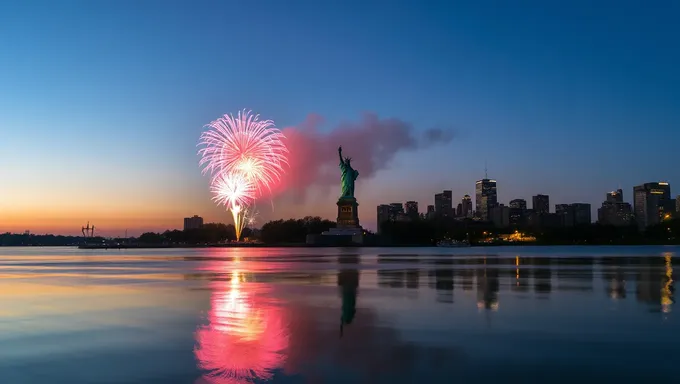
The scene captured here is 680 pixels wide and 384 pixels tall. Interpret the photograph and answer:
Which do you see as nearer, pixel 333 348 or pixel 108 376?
pixel 108 376

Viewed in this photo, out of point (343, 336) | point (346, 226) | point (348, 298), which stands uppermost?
point (346, 226)

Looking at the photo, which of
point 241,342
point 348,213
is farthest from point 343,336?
point 348,213

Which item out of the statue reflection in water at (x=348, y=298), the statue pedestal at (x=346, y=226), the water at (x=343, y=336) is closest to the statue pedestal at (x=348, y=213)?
the statue pedestal at (x=346, y=226)

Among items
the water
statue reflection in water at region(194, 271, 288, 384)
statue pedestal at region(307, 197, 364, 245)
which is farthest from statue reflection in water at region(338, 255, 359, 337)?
statue pedestal at region(307, 197, 364, 245)

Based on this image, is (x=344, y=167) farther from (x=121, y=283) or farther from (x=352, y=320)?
(x=352, y=320)

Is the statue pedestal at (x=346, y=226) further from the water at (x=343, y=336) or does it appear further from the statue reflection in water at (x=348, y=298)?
the water at (x=343, y=336)

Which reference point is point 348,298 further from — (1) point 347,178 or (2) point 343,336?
(1) point 347,178

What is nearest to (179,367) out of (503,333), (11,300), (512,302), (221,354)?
(221,354)
